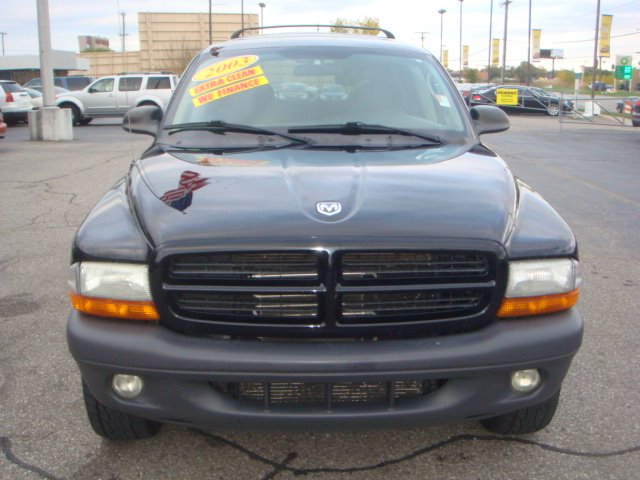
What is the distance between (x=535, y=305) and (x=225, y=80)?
2198 mm

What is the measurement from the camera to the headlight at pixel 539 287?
8.15 ft

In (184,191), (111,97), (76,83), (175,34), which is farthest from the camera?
(175,34)

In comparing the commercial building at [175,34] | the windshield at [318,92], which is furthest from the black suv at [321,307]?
the commercial building at [175,34]

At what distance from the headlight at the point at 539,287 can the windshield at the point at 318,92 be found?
1.22m

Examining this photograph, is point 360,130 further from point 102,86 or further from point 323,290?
point 102,86

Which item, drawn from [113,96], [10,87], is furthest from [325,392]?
[113,96]

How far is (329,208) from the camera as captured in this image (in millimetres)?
2523

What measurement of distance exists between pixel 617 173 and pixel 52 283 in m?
9.51

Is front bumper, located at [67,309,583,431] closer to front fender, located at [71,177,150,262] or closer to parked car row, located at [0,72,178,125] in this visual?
front fender, located at [71,177,150,262]

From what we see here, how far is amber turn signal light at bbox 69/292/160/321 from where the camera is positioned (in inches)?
96.1

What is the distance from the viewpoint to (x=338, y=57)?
411cm

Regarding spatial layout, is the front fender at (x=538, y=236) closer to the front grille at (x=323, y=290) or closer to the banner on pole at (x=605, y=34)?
the front grille at (x=323, y=290)

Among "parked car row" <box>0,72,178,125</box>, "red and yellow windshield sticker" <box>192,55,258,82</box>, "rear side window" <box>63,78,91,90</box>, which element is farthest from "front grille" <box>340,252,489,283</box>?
"rear side window" <box>63,78,91,90</box>

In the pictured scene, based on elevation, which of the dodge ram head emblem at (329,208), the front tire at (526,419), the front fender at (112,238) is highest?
the dodge ram head emblem at (329,208)
